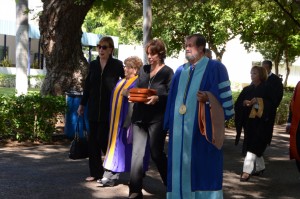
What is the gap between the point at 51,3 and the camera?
12.7 m

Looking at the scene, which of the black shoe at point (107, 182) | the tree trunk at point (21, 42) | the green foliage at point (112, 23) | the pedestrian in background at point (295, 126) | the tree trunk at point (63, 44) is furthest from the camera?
the green foliage at point (112, 23)


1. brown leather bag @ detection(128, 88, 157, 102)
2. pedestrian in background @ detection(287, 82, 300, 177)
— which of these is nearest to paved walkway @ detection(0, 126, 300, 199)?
pedestrian in background @ detection(287, 82, 300, 177)

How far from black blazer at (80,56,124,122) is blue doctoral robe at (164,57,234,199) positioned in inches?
79.5

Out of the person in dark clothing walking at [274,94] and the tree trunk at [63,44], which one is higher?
the tree trunk at [63,44]

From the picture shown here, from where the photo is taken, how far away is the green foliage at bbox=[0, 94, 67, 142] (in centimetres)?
1023

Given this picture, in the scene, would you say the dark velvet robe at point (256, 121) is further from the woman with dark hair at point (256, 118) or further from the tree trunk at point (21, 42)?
the tree trunk at point (21, 42)

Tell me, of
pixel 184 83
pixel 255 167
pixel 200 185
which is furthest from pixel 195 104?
pixel 255 167

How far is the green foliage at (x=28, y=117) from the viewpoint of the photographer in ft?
33.6

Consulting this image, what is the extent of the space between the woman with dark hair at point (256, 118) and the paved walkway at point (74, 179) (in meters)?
0.23

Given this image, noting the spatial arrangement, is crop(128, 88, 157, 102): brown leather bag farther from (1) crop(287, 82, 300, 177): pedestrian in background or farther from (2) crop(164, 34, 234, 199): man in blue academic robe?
(1) crop(287, 82, 300, 177): pedestrian in background

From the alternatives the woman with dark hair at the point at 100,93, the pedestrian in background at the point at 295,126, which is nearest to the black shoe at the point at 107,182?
the woman with dark hair at the point at 100,93

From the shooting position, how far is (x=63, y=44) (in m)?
13.0

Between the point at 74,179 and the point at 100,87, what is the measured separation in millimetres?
1363

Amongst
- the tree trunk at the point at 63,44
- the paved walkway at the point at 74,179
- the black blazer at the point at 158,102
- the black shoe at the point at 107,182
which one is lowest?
the paved walkway at the point at 74,179
